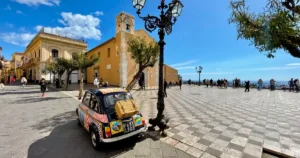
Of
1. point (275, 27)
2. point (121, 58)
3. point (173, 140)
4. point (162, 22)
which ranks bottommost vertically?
point (173, 140)

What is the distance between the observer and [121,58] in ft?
57.2

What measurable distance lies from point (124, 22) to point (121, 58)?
4.77 m

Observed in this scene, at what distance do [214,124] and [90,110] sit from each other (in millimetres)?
4142

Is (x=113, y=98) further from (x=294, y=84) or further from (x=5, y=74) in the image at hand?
(x=5, y=74)

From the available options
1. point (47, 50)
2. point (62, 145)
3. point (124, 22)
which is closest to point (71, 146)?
point (62, 145)

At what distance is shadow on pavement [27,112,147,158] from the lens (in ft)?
9.50

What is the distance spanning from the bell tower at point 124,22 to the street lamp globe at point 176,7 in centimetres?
1448

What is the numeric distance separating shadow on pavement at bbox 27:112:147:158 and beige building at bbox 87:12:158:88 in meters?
13.1

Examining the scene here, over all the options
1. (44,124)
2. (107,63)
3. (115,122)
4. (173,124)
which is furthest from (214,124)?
(107,63)

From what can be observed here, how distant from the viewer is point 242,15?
2445 mm

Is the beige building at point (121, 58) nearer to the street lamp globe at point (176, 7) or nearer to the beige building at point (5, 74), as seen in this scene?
the street lamp globe at point (176, 7)

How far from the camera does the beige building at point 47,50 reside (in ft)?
77.4

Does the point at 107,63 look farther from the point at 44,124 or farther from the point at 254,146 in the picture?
the point at 254,146

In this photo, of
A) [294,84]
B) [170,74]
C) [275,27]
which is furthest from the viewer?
[170,74]
